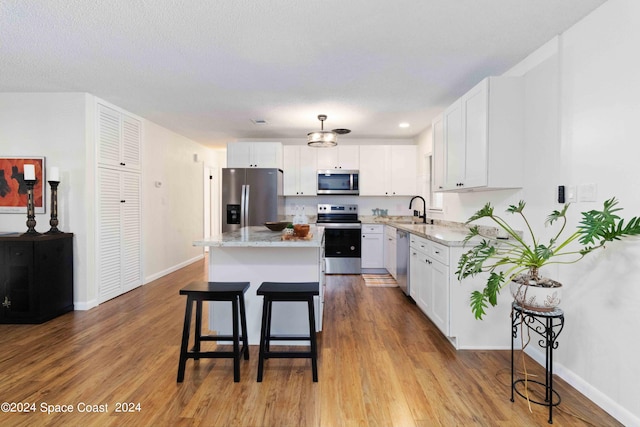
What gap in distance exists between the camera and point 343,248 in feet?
17.9

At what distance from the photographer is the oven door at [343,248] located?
542 centimetres

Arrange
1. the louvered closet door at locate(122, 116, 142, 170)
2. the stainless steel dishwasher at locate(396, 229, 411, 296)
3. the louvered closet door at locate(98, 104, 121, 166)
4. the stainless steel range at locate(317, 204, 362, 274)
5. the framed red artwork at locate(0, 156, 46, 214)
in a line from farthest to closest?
the stainless steel range at locate(317, 204, 362, 274) < the louvered closet door at locate(122, 116, 142, 170) < the stainless steel dishwasher at locate(396, 229, 411, 296) < the louvered closet door at locate(98, 104, 121, 166) < the framed red artwork at locate(0, 156, 46, 214)

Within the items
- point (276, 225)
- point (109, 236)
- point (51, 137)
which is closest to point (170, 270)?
point (109, 236)

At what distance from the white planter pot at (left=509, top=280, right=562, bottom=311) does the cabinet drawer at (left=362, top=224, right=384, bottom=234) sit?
11.6 ft

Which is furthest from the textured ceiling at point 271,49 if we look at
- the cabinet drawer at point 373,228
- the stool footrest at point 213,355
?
the stool footrest at point 213,355

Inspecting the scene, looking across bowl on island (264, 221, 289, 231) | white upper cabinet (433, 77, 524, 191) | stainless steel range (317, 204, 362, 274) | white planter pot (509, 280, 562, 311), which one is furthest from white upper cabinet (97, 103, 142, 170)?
white planter pot (509, 280, 562, 311)

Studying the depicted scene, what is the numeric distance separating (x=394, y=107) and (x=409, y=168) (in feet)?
6.06

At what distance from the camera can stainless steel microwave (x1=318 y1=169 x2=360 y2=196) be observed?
568 centimetres

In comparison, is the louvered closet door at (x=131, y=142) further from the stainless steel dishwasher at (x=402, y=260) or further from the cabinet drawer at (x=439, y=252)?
the cabinet drawer at (x=439, y=252)

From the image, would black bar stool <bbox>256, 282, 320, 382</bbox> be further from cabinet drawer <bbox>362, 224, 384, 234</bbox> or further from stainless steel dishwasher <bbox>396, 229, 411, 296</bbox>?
cabinet drawer <bbox>362, 224, 384, 234</bbox>

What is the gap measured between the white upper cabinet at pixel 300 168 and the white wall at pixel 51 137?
115 inches

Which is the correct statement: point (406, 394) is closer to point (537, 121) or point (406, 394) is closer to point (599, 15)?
point (537, 121)

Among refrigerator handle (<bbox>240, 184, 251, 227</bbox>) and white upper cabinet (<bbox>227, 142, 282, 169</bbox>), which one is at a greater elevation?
white upper cabinet (<bbox>227, 142, 282, 169</bbox>)

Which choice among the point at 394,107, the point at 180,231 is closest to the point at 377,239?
the point at 394,107
